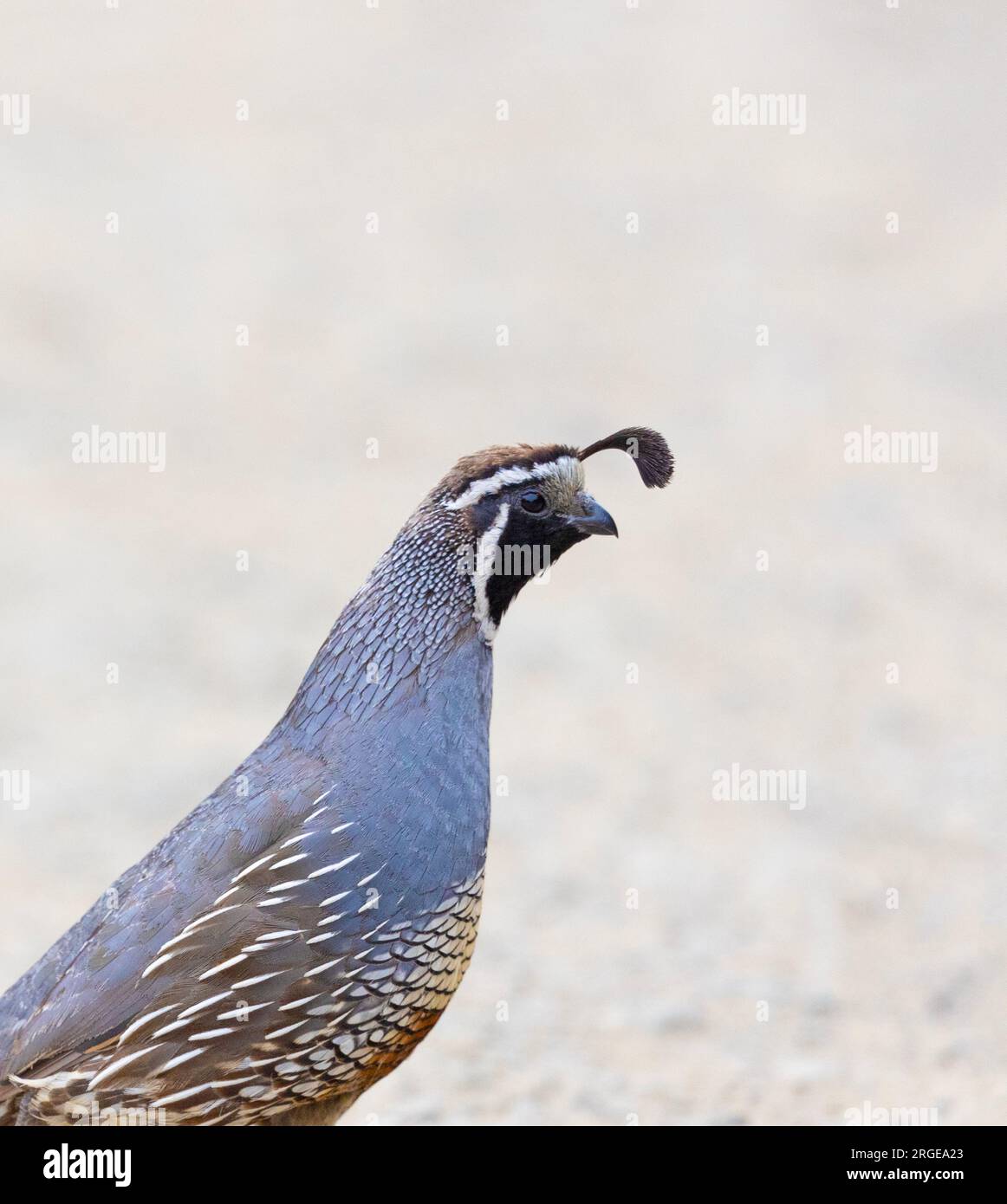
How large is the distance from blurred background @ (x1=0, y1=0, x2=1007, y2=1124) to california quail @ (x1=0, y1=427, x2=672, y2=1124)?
2.11 m

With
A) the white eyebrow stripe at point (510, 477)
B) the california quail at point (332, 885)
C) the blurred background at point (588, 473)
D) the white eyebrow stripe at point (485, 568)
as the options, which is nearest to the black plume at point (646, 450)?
the california quail at point (332, 885)

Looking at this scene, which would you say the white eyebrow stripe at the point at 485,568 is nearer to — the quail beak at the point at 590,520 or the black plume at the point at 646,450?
the quail beak at the point at 590,520

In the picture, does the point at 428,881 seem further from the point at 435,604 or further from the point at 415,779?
the point at 435,604

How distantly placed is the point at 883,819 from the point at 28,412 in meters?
7.21

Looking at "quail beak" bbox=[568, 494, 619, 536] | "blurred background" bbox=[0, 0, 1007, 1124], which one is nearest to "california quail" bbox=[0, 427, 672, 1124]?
"quail beak" bbox=[568, 494, 619, 536]

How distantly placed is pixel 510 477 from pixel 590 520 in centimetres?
24

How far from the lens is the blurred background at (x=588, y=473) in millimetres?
7457

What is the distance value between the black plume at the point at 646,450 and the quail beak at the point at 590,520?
0.16m

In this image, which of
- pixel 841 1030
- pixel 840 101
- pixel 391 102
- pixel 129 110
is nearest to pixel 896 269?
pixel 840 101

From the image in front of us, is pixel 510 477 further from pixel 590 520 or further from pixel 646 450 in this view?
pixel 646 450

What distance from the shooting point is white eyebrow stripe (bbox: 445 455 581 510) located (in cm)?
443

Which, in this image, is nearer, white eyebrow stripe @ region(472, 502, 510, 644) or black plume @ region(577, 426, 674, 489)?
white eyebrow stripe @ region(472, 502, 510, 644)

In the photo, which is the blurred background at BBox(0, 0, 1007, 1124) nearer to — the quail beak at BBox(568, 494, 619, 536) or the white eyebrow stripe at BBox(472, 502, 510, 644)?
the white eyebrow stripe at BBox(472, 502, 510, 644)

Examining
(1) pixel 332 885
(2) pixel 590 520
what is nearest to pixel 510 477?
(2) pixel 590 520
